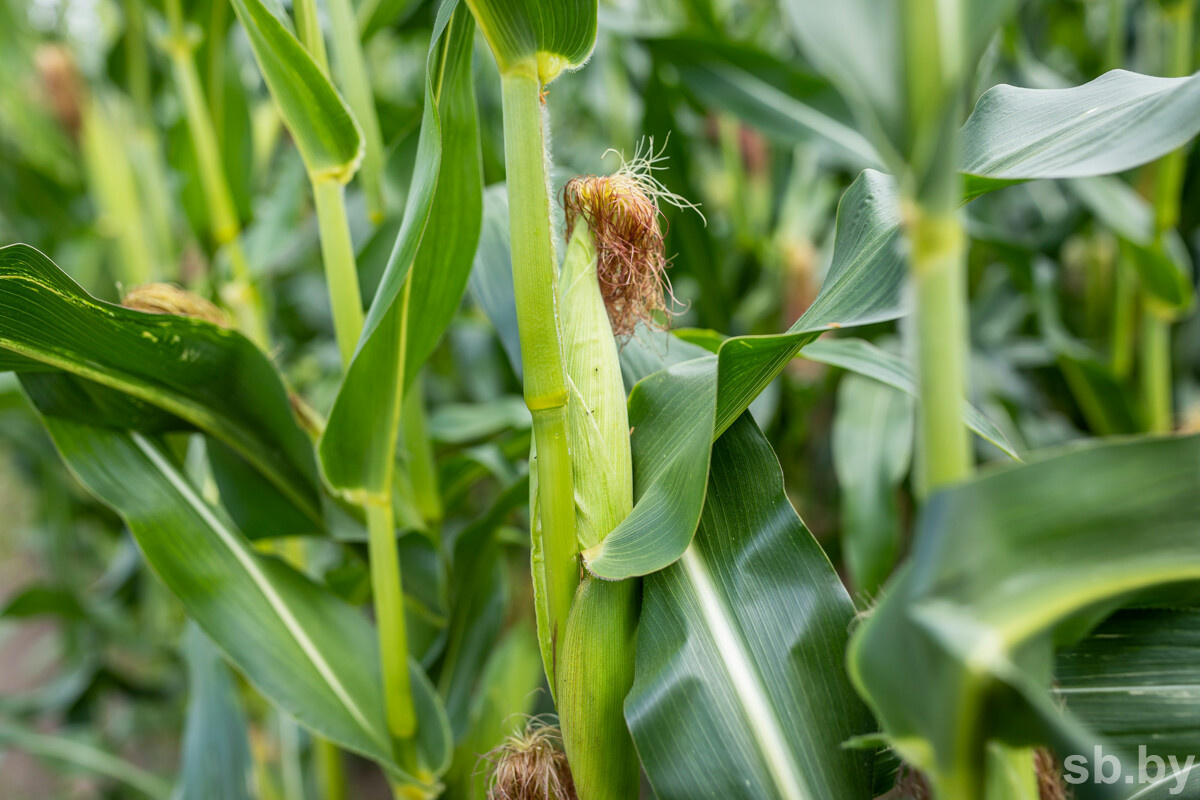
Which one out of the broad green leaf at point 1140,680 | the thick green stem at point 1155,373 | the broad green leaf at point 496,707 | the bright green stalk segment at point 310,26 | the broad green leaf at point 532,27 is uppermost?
the bright green stalk segment at point 310,26

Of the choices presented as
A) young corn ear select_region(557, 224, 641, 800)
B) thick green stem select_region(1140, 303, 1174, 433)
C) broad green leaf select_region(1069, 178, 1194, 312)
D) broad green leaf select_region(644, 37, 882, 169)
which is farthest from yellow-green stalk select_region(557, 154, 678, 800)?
thick green stem select_region(1140, 303, 1174, 433)

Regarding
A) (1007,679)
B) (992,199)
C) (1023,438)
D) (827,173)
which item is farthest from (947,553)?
(827,173)

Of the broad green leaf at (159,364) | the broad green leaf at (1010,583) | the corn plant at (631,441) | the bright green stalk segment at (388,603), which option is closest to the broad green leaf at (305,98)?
the corn plant at (631,441)

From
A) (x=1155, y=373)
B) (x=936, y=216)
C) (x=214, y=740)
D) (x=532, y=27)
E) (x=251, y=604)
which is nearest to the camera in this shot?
(x=936, y=216)

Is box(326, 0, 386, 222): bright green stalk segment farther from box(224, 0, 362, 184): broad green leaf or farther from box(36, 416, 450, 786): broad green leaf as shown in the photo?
box(36, 416, 450, 786): broad green leaf

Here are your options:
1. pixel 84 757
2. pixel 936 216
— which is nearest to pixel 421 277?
pixel 936 216

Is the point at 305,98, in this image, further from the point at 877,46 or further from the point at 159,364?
the point at 877,46

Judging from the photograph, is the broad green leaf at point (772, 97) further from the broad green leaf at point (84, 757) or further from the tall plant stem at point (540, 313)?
the broad green leaf at point (84, 757)
